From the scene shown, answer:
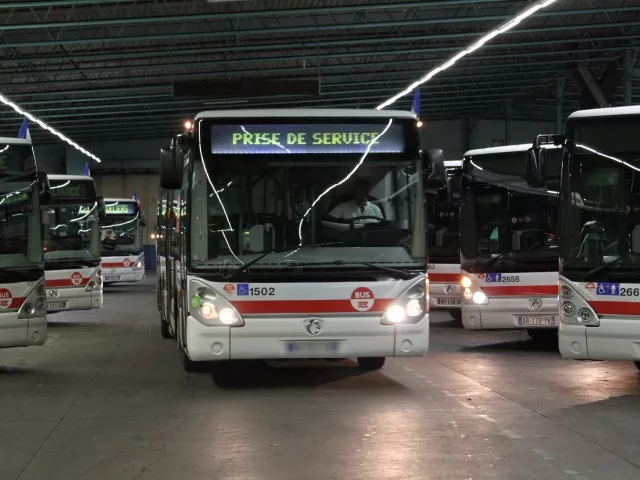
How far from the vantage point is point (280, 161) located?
38.3ft

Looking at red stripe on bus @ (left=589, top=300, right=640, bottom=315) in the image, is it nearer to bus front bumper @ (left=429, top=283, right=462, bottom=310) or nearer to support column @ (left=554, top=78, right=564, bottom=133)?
bus front bumper @ (left=429, top=283, right=462, bottom=310)

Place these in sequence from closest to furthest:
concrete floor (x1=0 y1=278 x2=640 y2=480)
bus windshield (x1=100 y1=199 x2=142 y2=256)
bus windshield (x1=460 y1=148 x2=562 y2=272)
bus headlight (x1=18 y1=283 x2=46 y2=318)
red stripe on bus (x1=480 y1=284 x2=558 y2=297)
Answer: concrete floor (x1=0 y1=278 x2=640 y2=480) < bus headlight (x1=18 y1=283 x2=46 y2=318) < red stripe on bus (x1=480 y1=284 x2=558 y2=297) < bus windshield (x1=460 y1=148 x2=562 y2=272) < bus windshield (x1=100 y1=199 x2=142 y2=256)

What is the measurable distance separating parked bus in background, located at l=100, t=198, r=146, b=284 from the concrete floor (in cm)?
2233

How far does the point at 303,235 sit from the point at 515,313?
5321 millimetres

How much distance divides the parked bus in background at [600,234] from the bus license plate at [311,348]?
2.38m

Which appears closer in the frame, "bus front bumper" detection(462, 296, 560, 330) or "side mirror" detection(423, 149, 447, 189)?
"side mirror" detection(423, 149, 447, 189)

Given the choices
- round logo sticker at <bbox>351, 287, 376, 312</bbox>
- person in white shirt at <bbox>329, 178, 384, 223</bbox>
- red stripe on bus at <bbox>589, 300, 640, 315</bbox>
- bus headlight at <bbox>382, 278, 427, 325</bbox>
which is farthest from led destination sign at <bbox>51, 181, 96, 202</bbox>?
red stripe on bus at <bbox>589, 300, 640, 315</bbox>

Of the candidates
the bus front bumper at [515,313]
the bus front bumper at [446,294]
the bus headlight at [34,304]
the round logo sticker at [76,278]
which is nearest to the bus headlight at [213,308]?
the bus headlight at [34,304]

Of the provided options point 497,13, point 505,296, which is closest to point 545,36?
point 497,13

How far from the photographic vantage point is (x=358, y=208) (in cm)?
1160

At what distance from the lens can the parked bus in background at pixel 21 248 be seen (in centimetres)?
1298

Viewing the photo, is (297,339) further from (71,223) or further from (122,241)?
(122,241)

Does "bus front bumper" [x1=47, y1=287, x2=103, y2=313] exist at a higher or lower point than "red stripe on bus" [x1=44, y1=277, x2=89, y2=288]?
lower

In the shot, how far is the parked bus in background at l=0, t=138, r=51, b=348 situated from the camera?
13.0 m
